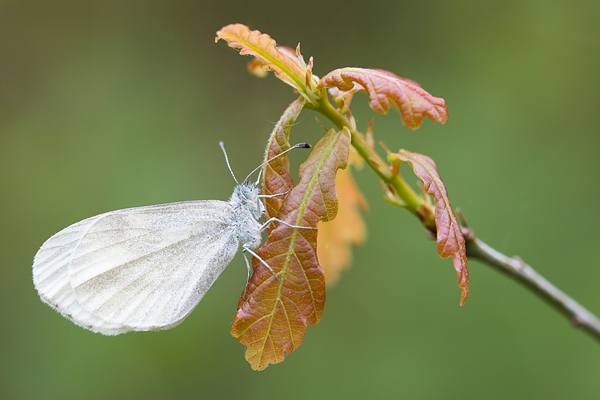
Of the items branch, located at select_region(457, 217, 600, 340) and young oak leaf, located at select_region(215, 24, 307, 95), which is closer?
young oak leaf, located at select_region(215, 24, 307, 95)

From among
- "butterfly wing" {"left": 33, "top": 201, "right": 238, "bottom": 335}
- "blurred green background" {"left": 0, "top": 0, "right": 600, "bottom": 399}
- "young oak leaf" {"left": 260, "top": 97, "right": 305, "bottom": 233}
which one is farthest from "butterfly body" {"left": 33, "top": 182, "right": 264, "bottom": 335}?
"blurred green background" {"left": 0, "top": 0, "right": 600, "bottom": 399}

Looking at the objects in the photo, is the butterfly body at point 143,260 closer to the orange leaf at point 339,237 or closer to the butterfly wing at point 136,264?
the butterfly wing at point 136,264

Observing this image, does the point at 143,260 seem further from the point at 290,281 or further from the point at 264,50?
the point at 264,50

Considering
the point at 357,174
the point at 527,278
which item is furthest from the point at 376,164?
the point at 357,174

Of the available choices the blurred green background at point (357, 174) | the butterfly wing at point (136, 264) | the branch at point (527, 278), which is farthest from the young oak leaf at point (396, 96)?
the blurred green background at point (357, 174)

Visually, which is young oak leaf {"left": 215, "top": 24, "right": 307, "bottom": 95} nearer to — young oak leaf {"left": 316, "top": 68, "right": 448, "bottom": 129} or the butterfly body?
young oak leaf {"left": 316, "top": 68, "right": 448, "bottom": 129}

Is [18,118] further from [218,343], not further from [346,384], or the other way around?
[346,384]
